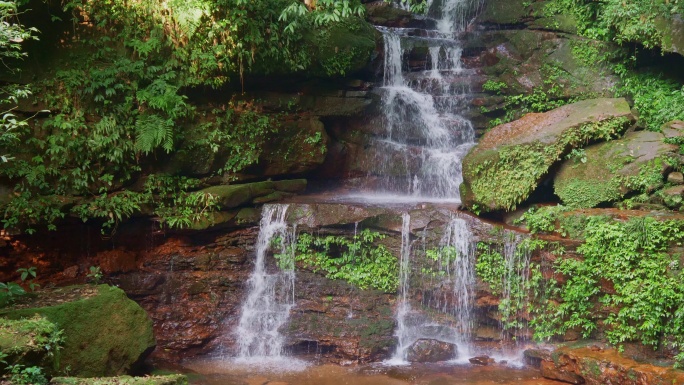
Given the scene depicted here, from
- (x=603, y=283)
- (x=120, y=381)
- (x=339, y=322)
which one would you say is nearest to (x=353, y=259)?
(x=339, y=322)

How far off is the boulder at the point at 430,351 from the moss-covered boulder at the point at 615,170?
10.9 feet

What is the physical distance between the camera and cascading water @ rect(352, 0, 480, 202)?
12180mm

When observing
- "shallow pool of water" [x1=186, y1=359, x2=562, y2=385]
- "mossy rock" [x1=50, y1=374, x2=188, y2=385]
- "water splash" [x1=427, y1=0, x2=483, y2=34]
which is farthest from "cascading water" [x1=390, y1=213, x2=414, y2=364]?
"water splash" [x1=427, y1=0, x2=483, y2=34]

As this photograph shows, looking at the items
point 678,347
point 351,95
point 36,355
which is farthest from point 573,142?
point 36,355

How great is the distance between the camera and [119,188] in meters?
9.77

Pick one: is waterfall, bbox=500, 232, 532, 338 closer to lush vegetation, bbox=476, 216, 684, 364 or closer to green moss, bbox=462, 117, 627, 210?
lush vegetation, bbox=476, 216, 684, 364

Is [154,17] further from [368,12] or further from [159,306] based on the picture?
[368,12]

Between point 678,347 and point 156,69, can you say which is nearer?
point 678,347

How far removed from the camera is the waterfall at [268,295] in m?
9.74

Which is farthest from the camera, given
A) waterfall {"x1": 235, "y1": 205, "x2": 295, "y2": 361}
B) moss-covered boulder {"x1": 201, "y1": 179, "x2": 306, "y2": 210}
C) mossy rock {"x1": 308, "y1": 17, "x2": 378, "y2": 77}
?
mossy rock {"x1": 308, "y1": 17, "x2": 378, "y2": 77}

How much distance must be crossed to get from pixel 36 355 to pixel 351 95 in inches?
334

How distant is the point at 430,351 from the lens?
905 cm

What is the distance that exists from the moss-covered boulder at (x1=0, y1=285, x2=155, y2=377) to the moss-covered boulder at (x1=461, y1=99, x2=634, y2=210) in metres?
6.12

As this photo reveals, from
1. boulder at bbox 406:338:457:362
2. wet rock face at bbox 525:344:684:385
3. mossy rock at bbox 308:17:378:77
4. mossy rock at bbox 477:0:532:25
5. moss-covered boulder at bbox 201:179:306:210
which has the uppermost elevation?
mossy rock at bbox 477:0:532:25
